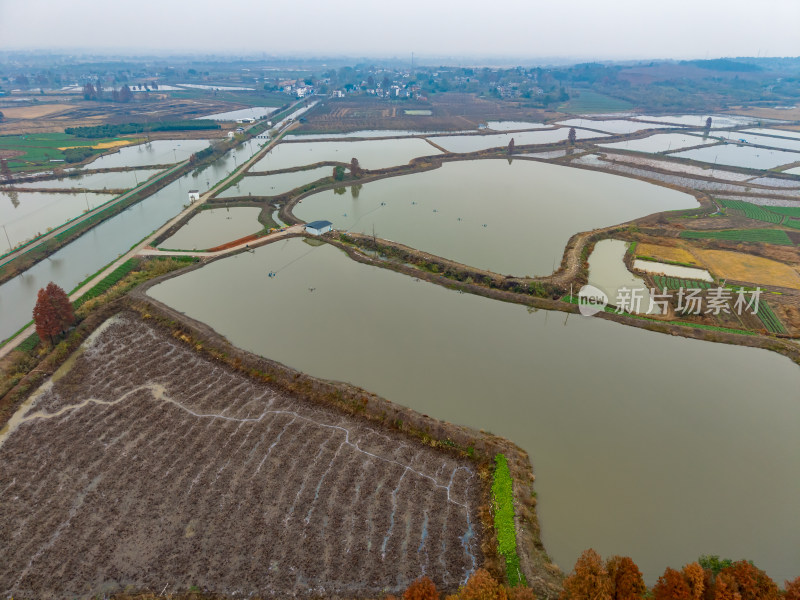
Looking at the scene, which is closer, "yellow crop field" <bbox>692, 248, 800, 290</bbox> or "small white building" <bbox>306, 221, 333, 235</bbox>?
"yellow crop field" <bbox>692, 248, 800, 290</bbox>

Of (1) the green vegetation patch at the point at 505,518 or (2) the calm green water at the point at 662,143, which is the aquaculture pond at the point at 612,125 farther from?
(1) the green vegetation patch at the point at 505,518

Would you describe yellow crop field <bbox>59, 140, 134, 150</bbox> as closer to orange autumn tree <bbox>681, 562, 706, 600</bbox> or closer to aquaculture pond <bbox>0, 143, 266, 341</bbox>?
aquaculture pond <bbox>0, 143, 266, 341</bbox>

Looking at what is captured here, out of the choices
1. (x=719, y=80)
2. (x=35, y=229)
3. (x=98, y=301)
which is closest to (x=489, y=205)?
(x=98, y=301)

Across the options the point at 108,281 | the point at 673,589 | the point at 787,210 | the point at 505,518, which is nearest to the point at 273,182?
the point at 108,281

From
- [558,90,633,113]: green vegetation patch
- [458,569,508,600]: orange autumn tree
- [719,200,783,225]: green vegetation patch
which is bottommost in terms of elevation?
[458,569,508,600]: orange autumn tree

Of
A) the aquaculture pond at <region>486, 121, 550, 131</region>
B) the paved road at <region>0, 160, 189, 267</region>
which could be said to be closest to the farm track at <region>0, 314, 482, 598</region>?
the paved road at <region>0, 160, 189, 267</region>

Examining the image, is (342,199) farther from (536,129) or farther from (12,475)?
(536,129)

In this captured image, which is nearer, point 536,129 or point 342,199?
point 342,199
